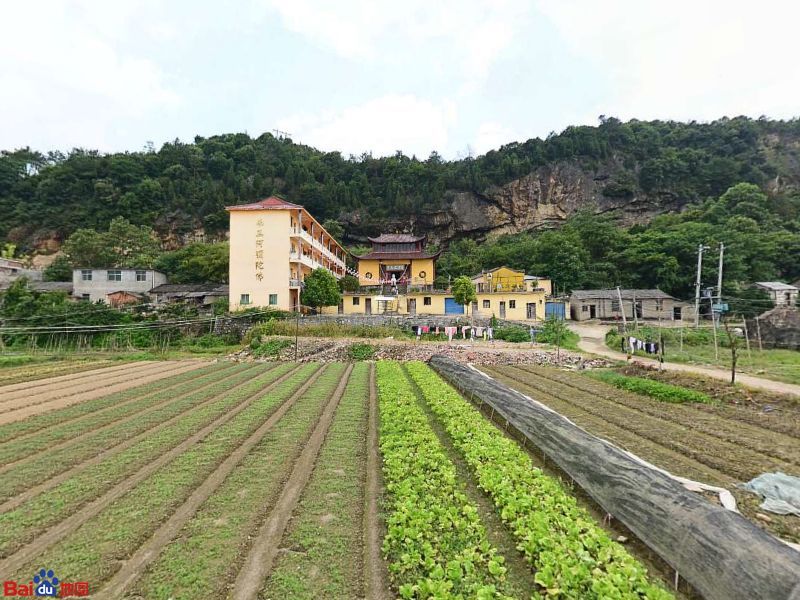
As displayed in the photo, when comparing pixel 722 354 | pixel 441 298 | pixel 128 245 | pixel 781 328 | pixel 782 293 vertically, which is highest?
pixel 128 245

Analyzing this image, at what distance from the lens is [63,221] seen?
5641cm

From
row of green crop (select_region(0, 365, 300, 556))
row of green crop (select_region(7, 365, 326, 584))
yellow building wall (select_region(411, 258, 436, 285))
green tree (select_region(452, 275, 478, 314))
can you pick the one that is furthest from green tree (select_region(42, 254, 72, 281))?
row of green crop (select_region(7, 365, 326, 584))

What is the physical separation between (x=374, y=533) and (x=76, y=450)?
6.37 metres

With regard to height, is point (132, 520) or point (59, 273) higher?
point (59, 273)

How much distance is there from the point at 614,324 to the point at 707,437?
97.3 feet

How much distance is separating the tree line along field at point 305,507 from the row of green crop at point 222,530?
0.07ft

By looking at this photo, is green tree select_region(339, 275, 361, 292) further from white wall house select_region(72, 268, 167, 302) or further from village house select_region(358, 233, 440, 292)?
white wall house select_region(72, 268, 167, 302)

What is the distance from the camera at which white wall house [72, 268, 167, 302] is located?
120 feet

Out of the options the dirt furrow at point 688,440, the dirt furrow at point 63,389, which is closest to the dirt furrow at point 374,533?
the dirt furrow at point 688,440

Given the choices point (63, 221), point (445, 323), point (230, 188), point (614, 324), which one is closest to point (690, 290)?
point (614, 324)

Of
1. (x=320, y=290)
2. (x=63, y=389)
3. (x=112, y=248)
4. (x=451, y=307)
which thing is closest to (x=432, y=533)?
(x=63, y=389)

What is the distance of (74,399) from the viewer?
1138cm

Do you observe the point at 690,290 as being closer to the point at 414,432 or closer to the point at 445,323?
the point at 445,323

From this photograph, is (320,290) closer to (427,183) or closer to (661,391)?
(661,391)
